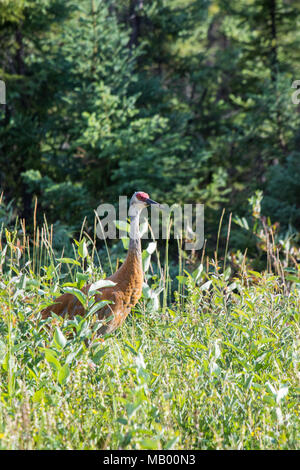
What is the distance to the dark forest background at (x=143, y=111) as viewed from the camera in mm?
9711

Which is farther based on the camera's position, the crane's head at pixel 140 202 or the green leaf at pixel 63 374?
the crane's head at pixel 140 202

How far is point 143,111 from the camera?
416 inches

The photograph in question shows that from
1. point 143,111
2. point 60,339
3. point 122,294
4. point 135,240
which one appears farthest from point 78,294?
point 143,111

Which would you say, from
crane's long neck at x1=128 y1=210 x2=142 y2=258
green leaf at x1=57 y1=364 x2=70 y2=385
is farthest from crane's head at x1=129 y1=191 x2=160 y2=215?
green leaf at x1=57 y1=364 x2=70 y2=385

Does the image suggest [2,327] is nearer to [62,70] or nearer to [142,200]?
[142,200]

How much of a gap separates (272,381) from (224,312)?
21.0 inches

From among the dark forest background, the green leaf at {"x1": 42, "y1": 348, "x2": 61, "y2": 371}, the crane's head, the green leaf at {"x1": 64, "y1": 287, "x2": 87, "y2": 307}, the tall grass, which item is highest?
the dark forest background

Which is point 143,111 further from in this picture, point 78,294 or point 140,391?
point 140,391

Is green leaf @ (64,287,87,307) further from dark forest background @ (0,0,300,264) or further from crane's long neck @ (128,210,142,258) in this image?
dark forest background @ (0,0,300,264)

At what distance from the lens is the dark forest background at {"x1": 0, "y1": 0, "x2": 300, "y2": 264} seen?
31.9 feet

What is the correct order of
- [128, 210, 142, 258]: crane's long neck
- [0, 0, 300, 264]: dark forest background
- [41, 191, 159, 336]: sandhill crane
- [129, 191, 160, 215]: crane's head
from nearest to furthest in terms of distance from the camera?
1. [41, 191, 159, 336]: sandhill crane
2. [128, 210, 142, 258]: crane's long neck
3. [129, 191, 160, 215]: crane's head
4. [0, 0, 300, 264]: dark forest background

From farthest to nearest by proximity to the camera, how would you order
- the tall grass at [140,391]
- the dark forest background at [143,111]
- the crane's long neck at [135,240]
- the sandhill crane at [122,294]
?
the dark forest background at [143,111]
the crane's long neck at [135,240]
the sandhill crane at [122,294]
the tall grass at [140,391]

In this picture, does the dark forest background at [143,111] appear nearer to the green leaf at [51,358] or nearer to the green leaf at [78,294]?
the green leaf at [78,294]

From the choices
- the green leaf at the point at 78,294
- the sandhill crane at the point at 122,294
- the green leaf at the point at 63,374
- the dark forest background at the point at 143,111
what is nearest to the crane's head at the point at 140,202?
the sandhill crane at the point at 122,294
